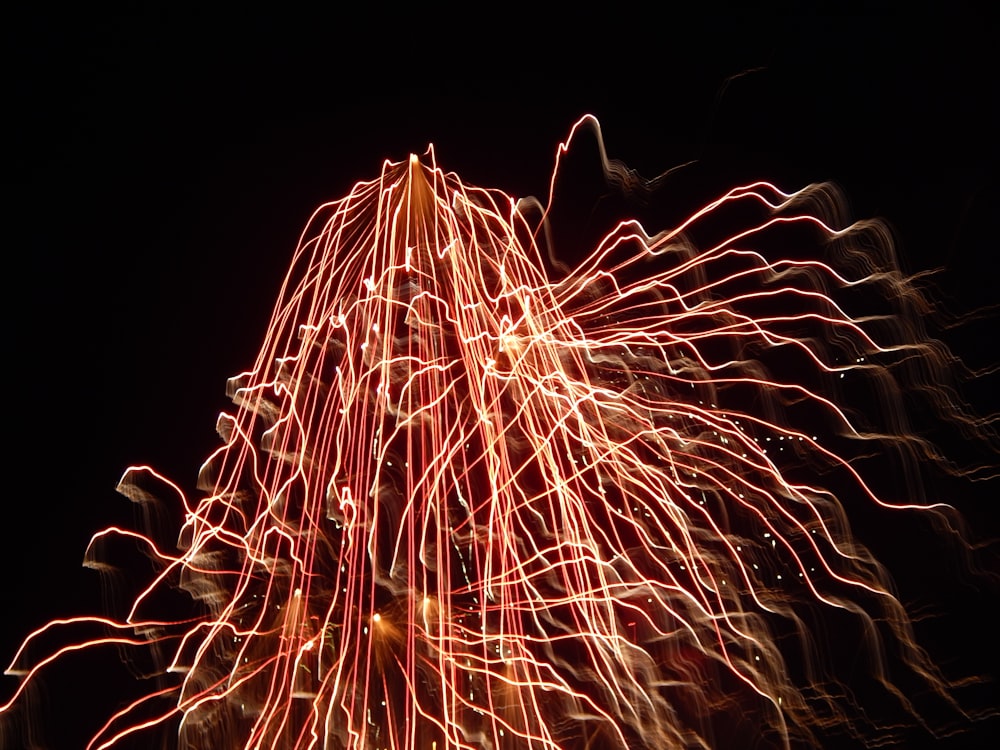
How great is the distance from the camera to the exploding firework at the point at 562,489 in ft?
17.8

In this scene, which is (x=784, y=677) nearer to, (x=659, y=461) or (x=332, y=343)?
(x=659, y=461)

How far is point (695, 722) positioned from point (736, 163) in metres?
3.90

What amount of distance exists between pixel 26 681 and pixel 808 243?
606 cm

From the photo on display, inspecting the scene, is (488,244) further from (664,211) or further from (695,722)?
(695,722)

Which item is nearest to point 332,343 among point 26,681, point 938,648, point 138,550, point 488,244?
point 488,244

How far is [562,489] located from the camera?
4.90 m

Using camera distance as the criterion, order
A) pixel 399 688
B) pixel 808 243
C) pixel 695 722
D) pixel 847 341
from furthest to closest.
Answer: pixel 808 243 < pixel 847 341 < pixel 399 688 < pixel 695 722

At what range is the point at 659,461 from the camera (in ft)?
21.2

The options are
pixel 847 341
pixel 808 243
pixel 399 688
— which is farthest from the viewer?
pixel 808 243

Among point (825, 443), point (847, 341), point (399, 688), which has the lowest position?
point (399, 688)

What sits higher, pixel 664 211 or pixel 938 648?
pixel 664 211

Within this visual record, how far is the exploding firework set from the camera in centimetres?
541

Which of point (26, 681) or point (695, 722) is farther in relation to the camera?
point (26, 681)

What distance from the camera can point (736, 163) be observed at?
6855 mm
